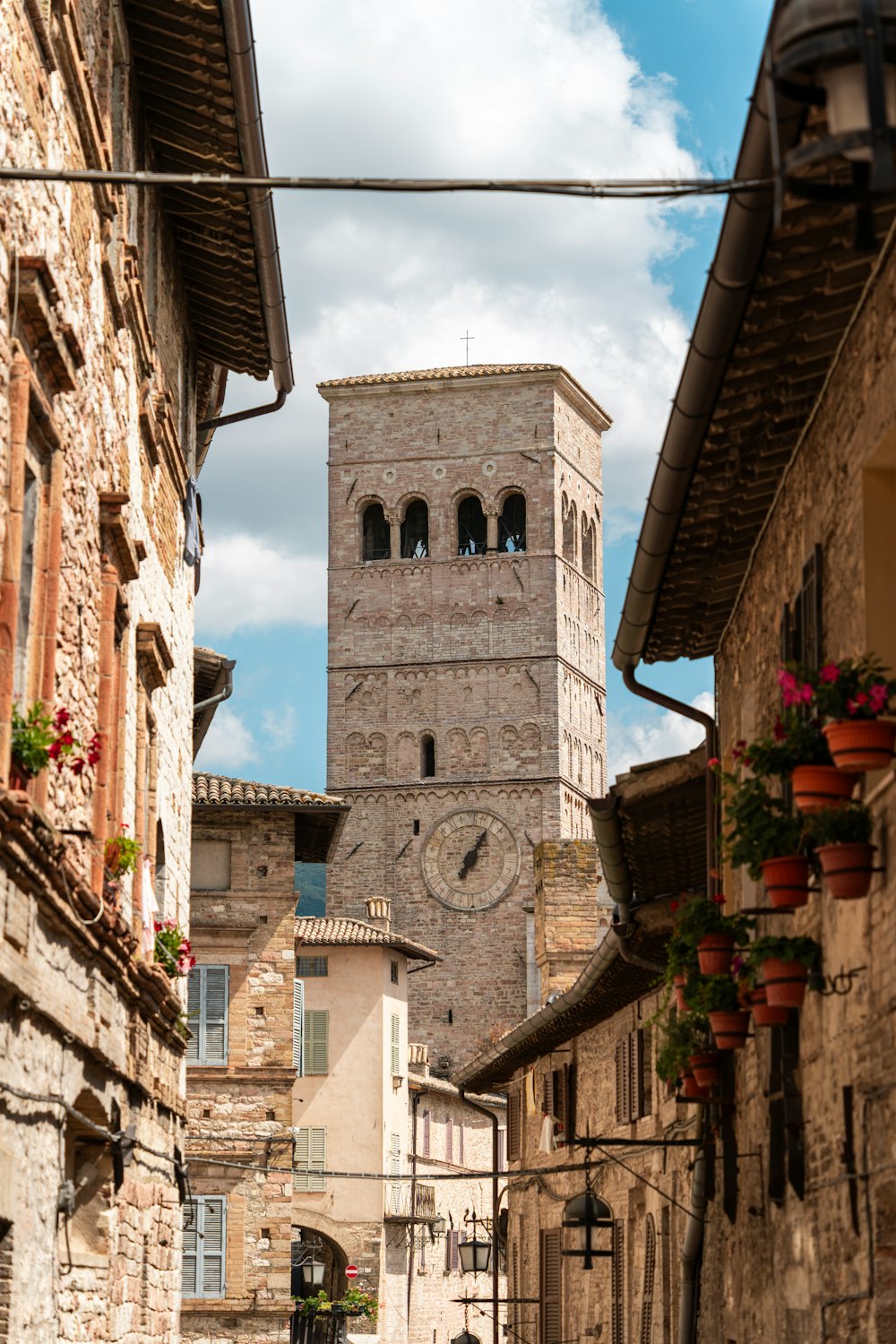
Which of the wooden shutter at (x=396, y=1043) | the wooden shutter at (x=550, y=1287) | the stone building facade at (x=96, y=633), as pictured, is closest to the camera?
the stone building facade at (x=96, y=633)

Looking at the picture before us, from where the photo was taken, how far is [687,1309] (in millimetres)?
14219

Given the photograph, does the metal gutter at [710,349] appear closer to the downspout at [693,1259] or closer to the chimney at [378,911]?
the downspout at [693,1259]

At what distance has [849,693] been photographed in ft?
24.5

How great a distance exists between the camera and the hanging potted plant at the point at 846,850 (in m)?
7.61

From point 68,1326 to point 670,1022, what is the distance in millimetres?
3961

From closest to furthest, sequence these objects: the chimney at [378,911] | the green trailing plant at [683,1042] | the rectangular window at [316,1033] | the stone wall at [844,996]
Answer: the stone wall at [844,996]
the green trailing plant at [683,1042]
the rectangular window at [316,1033]
the chimney at [378,911]

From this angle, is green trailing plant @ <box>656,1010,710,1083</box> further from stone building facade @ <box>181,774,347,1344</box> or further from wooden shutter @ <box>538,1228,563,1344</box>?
stone building facade @ <box>181,774,347,1344</box>

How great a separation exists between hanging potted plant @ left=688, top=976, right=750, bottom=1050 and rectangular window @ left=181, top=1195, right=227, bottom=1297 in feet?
63.9

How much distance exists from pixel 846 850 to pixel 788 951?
171cm

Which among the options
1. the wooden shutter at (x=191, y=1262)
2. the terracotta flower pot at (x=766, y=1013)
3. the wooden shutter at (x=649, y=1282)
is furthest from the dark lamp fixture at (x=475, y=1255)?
the terracotta flower pot at (x=766, y=1013)

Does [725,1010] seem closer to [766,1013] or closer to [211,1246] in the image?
[766,1013]

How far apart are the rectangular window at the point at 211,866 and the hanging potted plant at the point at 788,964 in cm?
2175

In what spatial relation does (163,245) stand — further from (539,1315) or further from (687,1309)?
(539,1315)

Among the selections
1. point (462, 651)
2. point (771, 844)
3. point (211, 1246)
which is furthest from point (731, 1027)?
point (462, 651)
